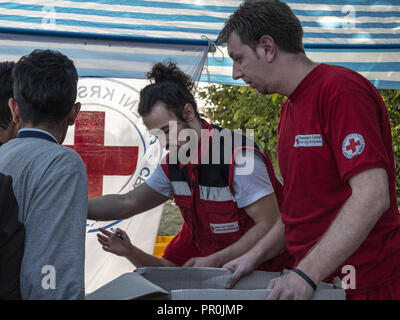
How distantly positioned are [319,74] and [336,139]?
7.4 inches

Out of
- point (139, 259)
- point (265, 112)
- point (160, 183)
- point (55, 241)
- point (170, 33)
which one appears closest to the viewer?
point (55, 241)

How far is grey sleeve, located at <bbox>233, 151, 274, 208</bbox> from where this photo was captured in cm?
157

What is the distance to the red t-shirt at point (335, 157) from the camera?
1.01 m

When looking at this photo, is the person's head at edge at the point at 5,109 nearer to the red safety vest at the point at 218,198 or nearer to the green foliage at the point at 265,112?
the red safety vest at the point at 218,198

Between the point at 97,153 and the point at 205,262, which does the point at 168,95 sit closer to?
the point at 205,262

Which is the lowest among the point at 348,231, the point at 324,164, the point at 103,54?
the point at 348,231

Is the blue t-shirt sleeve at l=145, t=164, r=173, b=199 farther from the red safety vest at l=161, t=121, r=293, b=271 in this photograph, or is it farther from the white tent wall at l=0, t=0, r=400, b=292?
the white tent wall at l=0, t=0, r=400, b=292

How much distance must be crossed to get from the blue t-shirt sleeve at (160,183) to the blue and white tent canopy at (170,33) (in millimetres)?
566

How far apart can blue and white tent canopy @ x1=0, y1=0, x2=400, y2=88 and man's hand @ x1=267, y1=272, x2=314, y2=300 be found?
4.61 ft

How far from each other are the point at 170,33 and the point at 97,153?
0.80m

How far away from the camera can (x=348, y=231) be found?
3.14ft

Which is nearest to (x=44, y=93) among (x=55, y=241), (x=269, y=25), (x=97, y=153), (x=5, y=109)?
(x=55, y=241)

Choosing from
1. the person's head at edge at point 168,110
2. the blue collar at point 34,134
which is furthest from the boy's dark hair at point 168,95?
the blue collar at point 34,134

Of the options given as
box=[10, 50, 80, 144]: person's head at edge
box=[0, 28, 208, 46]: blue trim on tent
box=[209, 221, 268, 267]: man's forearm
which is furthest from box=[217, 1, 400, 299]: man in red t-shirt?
box=[0, 28, 208, 46]: blue trim on tent
